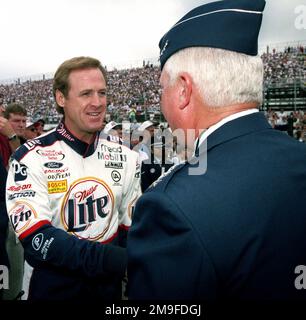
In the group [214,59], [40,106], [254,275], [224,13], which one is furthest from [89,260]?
[40,106]

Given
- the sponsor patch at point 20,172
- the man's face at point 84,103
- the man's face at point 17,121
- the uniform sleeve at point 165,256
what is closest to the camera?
the uniform sleeve at point 165,256

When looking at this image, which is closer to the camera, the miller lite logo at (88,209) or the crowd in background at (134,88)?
the miller lite logo at (88,209)

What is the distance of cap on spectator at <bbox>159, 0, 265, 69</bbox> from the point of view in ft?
3.77

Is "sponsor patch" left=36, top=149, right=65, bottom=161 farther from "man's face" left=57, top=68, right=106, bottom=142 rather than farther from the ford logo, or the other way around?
"man's face" left=57, top=68, right=106, bottom=142

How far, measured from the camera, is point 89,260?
5.42 ft

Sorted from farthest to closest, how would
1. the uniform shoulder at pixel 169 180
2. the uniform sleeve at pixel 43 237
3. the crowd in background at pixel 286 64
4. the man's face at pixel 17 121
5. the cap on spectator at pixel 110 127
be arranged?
1. the crowd in background at pixel 286 64
2. the cap on spectator at pixel 110 127
3. the man's face at pixel 17 121
4. the uniform sleeve at pixel 43 237
5. the uniform shoulder at pixel 169 180

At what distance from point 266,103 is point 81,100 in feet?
53.7

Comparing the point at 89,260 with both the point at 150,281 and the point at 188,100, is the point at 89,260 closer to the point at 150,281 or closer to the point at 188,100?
the point at 150,281

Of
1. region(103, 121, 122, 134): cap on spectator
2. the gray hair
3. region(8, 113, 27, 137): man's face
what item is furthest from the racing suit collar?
region(8, 113, 27, 137): man's face

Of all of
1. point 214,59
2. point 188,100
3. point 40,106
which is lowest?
point 188,100

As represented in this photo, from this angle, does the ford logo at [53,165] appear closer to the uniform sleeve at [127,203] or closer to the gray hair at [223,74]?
the uniform sleeve at [127,203]

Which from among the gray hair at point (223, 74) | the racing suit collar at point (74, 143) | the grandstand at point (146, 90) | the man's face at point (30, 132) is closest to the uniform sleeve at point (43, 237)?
the racing suit collar at point (74, 143)

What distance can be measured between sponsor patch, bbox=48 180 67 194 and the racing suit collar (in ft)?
0.75

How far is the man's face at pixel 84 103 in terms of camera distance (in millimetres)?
2168
